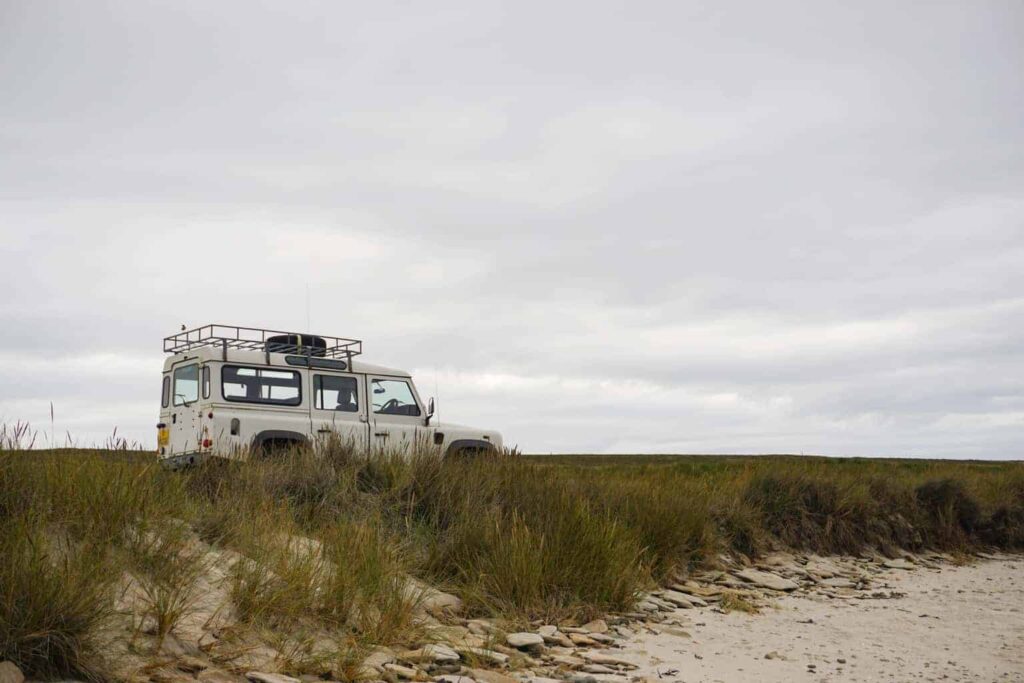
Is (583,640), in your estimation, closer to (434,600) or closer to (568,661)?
(568,661)

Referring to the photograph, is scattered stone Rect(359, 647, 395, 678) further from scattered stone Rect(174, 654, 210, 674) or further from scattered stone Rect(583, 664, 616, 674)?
scattered stone Rect(583, 664, 616, 674)

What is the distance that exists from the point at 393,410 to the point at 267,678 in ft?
29.1

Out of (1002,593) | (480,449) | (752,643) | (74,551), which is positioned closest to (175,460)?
(480,449)

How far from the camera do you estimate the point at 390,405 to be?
14625 millimetres

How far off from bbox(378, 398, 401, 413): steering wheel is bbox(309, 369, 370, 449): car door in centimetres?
32

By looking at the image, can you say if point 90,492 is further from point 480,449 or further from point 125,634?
point 480,449

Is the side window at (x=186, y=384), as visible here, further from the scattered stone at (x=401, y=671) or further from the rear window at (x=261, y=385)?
the scattered stone at (x=401, y=671)

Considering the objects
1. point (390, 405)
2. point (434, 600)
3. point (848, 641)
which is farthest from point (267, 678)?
point (390, 405)

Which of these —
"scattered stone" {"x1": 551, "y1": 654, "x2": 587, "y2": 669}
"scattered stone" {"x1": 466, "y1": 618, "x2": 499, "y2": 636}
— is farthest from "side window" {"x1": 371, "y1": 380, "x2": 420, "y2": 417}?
"scattered stone" {"x1": 551, "y1": 654, "x2": 587, "y2": 669}

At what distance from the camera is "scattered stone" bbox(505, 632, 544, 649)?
780 centimetres

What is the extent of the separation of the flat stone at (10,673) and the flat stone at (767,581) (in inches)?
371

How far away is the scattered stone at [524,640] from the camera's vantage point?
7801 mm

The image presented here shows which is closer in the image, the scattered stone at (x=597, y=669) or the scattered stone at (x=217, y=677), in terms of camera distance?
the scattered stone at (x=217, y=677)

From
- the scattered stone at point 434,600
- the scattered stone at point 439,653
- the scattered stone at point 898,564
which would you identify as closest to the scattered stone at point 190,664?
the scattered stone at point 439,653
